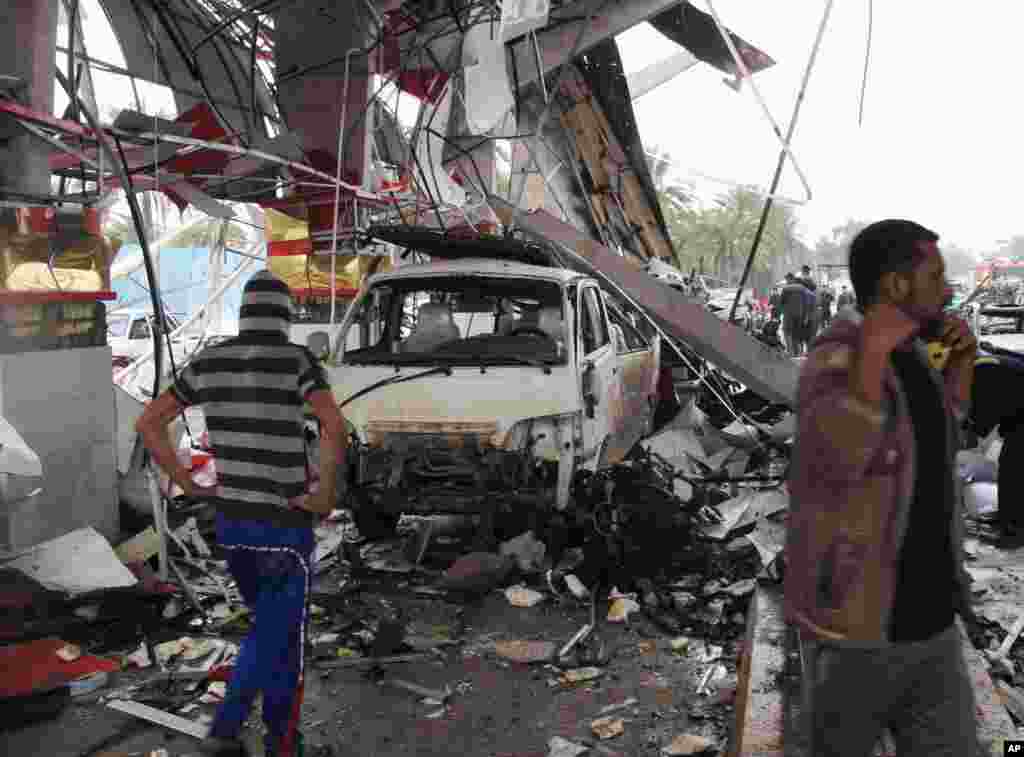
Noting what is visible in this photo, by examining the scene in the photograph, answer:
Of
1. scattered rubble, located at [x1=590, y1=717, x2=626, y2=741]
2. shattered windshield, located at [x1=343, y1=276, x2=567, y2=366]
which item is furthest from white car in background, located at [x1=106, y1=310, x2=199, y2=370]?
scattered rubble, located at [x1=590, y1=717, x2=626, y2=741]

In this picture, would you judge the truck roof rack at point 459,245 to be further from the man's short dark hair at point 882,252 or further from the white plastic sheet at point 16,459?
the man's short dark hair at point 882,252

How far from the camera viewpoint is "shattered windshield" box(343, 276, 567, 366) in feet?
20.8

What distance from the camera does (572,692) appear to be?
4.36 metres

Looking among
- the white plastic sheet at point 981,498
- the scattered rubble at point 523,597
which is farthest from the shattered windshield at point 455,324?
the white plastic sheet at point 981,498

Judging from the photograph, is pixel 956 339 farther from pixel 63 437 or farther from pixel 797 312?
pixel 797 312

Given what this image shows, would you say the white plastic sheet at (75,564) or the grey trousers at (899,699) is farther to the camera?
the white plastic sheet at (75,564)

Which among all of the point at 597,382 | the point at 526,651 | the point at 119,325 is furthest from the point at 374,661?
the point at 119,325

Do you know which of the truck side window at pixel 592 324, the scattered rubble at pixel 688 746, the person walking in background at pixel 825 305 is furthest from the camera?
the person walking in background at pixel 825 305

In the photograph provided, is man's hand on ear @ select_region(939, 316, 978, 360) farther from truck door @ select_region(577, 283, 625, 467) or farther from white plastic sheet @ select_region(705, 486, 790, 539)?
white plastic sheet @ select_region(705, 486, 790, 539)

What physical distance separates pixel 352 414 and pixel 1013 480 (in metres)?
4.70

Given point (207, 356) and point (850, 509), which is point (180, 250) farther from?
point (850, 509)

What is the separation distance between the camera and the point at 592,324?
7.00 metres

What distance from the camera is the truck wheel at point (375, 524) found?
664cm

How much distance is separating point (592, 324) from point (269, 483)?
4078 millimetres
